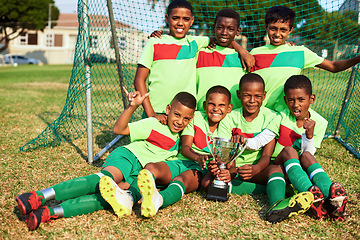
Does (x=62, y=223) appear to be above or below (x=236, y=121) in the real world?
below

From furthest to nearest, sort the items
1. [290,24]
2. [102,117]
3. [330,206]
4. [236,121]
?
[102,117] < [290,24] < [236,121] < [330,206]

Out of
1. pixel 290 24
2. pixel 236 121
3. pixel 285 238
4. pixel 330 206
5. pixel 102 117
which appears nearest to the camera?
pixel 285 238

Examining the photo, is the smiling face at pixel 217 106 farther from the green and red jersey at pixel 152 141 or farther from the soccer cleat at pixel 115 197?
the soccer cleat at pixel 115 197

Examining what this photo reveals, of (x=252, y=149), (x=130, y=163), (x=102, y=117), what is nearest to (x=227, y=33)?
(x=252, y=149)

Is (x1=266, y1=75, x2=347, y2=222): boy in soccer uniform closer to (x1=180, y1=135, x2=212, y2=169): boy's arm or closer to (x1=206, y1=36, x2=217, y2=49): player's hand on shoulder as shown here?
(x1=180, y1=135, x2=212, y2=169): boy's arm

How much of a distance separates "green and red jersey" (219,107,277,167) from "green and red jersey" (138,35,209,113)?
0.53 meters

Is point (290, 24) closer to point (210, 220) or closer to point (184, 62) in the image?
point (184, 62)

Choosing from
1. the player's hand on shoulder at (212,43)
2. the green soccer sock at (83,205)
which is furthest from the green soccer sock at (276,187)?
the player's hand on shoulder at (212,43)

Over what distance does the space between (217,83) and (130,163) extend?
1191 millimetres

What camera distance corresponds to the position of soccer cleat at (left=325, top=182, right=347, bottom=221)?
246 centimetres

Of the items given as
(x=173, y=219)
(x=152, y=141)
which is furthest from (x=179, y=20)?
(x=173, y=219)

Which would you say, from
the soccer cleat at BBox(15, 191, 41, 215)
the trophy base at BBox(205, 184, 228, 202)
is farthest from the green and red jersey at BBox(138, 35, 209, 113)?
the soccer cleat at BBox(15, 191, 41, 215)

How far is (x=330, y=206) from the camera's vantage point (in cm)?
252

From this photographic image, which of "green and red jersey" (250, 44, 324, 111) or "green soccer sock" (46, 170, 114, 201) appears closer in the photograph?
"green soccer sock" (46, 170, 114, 201)
